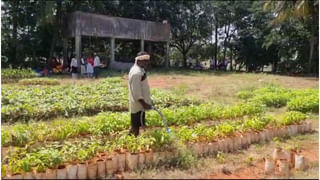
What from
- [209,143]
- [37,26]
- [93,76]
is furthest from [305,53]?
[209,143]

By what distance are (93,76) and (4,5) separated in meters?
8.32

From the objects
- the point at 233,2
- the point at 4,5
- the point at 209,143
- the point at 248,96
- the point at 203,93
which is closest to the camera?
the point at 209,143

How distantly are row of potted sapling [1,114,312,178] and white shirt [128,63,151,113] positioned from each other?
0.82 meters

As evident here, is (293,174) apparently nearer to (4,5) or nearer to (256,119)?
(256,119)

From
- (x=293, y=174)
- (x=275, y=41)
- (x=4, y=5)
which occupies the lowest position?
(x=293, y=174)

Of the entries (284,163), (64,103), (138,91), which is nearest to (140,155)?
(138,91)

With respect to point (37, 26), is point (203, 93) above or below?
below

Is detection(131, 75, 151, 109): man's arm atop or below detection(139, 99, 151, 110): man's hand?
atop

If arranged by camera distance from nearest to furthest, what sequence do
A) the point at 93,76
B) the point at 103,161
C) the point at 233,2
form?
the point at 103,161 → the point at 93,76 → the point at 233,2

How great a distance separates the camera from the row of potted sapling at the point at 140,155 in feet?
16.6

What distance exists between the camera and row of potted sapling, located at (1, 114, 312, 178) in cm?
505

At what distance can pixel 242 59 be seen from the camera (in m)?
35.3

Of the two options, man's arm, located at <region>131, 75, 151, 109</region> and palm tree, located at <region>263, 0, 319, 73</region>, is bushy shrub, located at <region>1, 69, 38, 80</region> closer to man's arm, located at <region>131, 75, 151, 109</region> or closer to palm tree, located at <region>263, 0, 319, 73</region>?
palm tree, located at <region>263, 0, 319, 73</region>

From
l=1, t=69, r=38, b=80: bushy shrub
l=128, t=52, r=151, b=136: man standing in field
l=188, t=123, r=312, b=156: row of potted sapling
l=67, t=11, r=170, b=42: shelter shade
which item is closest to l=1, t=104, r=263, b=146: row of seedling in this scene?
l=128, t=52, r=151, b=136: man standing in field
